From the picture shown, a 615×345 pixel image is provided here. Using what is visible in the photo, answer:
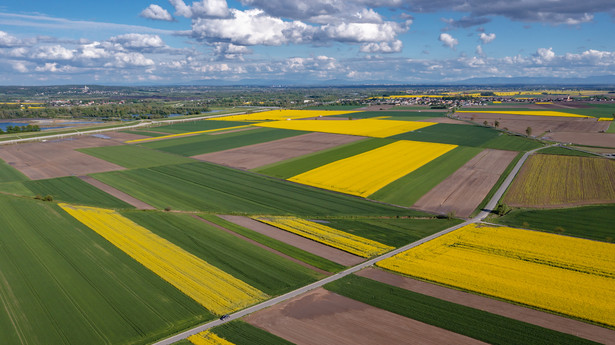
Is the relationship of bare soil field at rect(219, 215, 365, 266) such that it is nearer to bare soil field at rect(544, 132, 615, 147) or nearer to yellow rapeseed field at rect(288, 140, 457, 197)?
yellow rapeseed field at rect(288, 140, 457, 197)

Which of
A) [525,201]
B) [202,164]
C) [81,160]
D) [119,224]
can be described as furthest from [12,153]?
[525,201]

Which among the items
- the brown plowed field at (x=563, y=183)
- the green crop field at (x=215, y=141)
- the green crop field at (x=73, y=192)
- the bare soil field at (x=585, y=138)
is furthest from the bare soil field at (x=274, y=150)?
the bare soil field at (x=585, y=138)

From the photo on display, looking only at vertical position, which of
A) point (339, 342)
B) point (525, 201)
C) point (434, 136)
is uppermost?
point (434, 136)

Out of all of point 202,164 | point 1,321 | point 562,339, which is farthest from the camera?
point 202,164

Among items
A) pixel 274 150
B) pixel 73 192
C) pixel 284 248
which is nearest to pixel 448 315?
pixel 284 248

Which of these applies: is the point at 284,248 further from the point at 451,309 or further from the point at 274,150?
the point at 274,150

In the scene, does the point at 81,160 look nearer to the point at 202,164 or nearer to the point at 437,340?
the point at 202,164

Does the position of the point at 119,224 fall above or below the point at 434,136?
below
